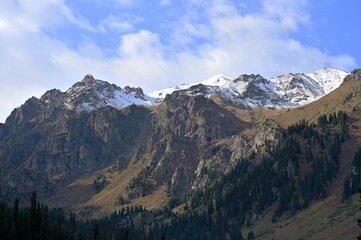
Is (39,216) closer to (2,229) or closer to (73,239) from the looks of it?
(73,239)

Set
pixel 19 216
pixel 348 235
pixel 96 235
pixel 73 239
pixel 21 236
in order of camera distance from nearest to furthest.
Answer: pixel 96 235
pixel 21 236
pixel 19 216
pixel 73 239
pixel 348 235

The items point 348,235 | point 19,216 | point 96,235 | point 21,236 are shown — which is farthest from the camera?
point 348,235

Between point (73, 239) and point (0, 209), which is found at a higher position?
point (0, 209)

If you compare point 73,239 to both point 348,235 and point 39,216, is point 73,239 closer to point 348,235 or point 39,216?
point 39,216

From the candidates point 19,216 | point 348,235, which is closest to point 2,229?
point 19,216

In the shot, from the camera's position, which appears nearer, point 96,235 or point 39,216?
point 96,235

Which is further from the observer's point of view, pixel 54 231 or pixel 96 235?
pixel 54 231

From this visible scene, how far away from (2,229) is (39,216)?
29269mm

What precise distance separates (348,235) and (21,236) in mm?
117404

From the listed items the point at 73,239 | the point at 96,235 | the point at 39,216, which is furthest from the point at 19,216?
the point at 96,235

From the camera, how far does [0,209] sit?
17438 centimetres

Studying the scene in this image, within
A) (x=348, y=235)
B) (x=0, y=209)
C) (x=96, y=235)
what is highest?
(x=0, y=209)

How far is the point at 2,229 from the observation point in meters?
145

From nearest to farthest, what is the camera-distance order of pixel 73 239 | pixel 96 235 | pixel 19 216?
pixel 96 235, pixel 19 216, pixel 73 239
